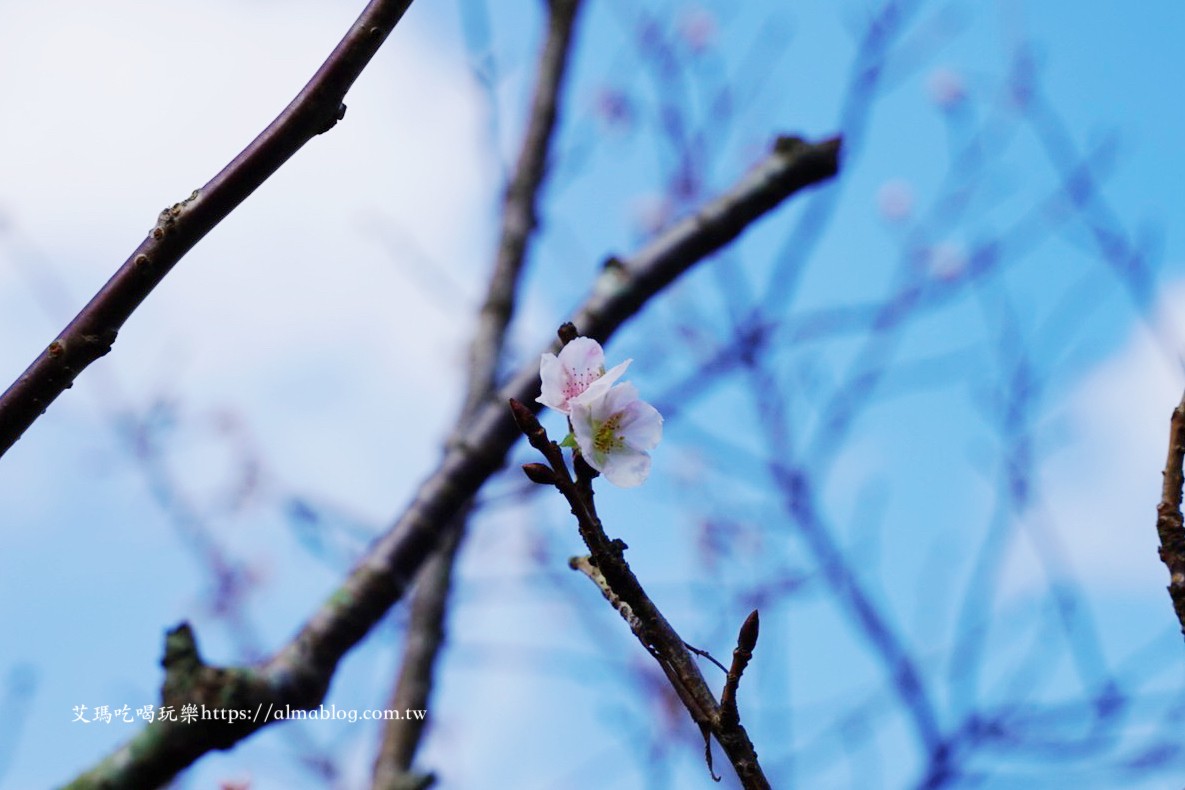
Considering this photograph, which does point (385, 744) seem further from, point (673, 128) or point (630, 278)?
point (673, 128)

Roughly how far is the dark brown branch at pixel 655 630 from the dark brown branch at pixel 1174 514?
0.45 meters

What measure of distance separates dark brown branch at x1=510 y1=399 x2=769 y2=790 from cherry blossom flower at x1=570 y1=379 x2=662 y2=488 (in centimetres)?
9

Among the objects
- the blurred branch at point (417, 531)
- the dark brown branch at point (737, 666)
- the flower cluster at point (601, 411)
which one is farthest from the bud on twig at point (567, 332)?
the blurred branch at point (417, 531)

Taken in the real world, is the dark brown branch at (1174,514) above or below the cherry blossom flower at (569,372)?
below

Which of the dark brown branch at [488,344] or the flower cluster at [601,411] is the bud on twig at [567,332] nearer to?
the flower cluster at [601,411]

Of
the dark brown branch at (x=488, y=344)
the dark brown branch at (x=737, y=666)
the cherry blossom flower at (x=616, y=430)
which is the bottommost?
the dark brown branch at (x=737, y=666)

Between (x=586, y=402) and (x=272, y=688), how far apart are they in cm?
95

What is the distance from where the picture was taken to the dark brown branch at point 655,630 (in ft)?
2.97

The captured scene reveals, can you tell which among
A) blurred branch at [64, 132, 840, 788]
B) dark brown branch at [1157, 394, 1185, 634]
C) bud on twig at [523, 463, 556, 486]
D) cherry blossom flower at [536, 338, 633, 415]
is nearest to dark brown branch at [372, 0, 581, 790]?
blurred branch at [64, 132, 840, 788]

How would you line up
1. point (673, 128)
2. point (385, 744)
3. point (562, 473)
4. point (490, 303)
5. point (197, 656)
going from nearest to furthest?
point (562, 473) → point (197, 656) → point (385, 744) → point (490, 303) → point (673, 128)

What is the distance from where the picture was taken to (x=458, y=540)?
329cm

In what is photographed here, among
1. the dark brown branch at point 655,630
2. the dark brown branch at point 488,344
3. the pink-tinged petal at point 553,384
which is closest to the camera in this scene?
the dark brown branch at point 655,630

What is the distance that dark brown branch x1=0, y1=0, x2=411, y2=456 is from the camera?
1.09m

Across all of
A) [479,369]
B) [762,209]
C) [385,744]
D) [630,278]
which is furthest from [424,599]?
[762,209]
